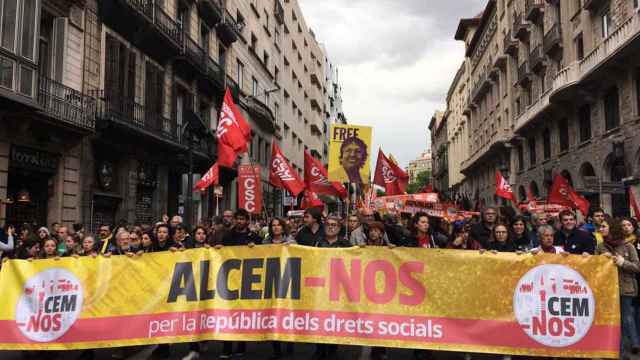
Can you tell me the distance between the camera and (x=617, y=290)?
5.84 meters

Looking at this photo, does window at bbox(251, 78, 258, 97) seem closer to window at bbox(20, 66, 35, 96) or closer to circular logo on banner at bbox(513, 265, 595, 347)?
window at bbox(20, 66, 35, 96)

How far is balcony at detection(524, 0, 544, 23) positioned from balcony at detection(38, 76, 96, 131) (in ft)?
87.0

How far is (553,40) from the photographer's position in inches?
1114

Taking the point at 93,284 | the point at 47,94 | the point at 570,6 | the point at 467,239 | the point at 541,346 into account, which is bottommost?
the point at 541,346

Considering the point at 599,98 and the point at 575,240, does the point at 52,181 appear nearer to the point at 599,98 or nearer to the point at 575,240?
the point at 575,240

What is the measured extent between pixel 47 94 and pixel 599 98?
2173 centimetres

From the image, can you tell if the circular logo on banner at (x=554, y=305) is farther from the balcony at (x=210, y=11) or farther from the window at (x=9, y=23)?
the balcony at (x=210, y=11)

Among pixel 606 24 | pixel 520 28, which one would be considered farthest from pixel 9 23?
pixel 520 28

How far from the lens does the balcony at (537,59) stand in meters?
30.8

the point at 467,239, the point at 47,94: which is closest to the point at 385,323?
the point at 467,239

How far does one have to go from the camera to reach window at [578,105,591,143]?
25141 mm

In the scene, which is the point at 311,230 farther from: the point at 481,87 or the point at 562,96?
the point at 481,87

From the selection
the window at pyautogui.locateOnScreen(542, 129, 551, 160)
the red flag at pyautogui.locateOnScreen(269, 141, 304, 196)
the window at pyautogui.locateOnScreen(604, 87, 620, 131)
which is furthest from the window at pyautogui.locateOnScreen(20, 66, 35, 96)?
the window at pyautogui.locateOnScreen(542, 129, 551, 160)

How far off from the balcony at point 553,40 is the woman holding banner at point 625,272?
24325mm
